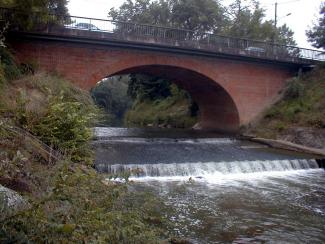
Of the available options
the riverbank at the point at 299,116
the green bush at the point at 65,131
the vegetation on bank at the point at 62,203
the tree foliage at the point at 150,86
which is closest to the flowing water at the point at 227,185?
the vegetation on bank at the point at 62,203

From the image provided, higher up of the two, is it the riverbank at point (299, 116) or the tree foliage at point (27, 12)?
the tree foliage at point (27, 12)

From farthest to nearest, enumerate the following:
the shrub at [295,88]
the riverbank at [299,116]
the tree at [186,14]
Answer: the tree at [186,14]
the shrub at [295,88]
the riverbank at [299,116]

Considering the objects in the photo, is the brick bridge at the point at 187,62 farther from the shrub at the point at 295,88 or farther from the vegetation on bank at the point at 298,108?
the shrub at the point at 295,88

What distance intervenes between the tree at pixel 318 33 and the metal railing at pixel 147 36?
3.25 ft

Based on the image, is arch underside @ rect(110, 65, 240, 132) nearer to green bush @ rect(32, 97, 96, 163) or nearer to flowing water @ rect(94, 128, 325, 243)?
flowing water @ rect(94, 128, 325, 243)

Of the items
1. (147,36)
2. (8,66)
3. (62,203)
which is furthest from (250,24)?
(62,203)

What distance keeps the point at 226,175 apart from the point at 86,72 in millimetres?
9378

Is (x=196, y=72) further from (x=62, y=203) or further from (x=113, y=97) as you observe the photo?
(x=113, y=97)

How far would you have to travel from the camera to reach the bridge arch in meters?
23.6

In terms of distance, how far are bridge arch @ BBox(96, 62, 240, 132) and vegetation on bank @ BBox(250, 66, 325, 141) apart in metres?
2.33

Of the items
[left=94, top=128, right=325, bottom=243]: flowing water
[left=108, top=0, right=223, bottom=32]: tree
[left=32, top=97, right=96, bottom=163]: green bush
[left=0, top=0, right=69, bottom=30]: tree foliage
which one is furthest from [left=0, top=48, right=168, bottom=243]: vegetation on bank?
[left=108, top=0, right=223, bottom=32]: tree

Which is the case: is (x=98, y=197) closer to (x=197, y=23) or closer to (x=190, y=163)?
(x=190, y=163)

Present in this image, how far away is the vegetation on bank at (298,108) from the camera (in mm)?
22309

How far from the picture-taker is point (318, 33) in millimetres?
28031
